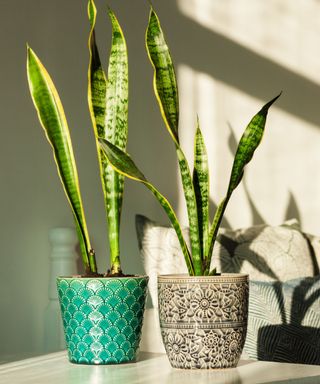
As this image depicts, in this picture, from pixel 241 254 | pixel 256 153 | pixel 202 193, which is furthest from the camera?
pixel 256 153

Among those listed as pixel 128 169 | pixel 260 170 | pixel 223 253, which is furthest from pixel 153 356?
pixel 260 170

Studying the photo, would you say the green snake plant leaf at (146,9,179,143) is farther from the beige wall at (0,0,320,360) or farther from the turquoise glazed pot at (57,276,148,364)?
the beige wall at (0,0,320,360)

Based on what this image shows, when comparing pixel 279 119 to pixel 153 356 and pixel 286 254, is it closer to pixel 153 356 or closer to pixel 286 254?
pixel 286 254

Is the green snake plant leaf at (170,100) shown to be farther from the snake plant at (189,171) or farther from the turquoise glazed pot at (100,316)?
the turquoise glazed pot at (100,316)

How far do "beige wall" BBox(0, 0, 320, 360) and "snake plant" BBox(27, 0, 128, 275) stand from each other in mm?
397

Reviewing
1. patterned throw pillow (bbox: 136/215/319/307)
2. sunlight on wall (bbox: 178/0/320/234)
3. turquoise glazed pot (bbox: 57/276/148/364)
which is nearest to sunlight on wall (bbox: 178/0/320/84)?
sunlight on wall (bbox: 178/0/320/234)

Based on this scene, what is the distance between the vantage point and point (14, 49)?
195 centimetres

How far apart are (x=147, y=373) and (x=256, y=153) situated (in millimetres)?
1335

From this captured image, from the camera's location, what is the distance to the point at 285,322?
61.0 inches

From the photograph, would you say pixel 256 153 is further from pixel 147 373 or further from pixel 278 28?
pixel 147 373

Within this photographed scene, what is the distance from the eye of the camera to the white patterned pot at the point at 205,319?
1.31 metres

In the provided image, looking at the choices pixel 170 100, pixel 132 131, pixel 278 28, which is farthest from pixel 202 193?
pixel 278 28

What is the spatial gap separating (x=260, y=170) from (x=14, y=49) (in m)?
0.94

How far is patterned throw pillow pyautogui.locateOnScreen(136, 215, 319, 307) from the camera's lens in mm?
2049
